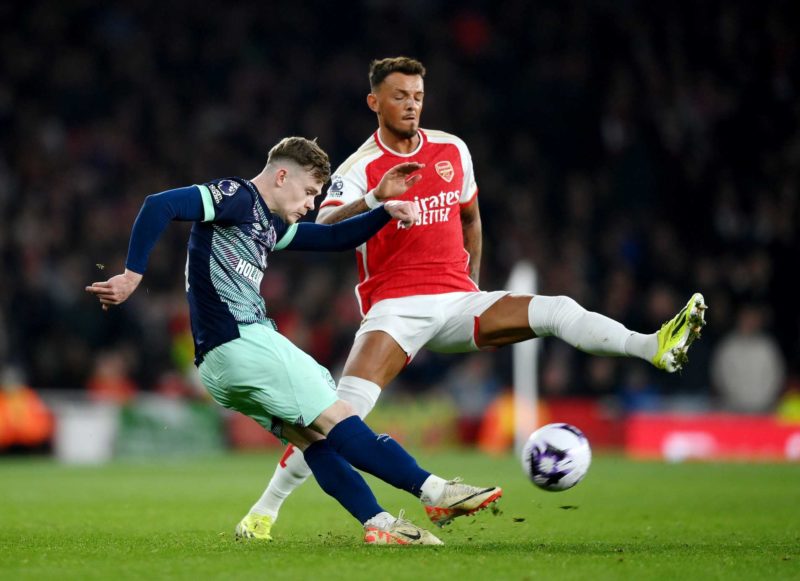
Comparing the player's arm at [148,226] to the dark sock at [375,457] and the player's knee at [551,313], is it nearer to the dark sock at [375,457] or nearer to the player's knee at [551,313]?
the dark sock at [375,457]

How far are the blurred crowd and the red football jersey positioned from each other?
28.3 feet

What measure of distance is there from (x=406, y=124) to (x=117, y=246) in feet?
35.1

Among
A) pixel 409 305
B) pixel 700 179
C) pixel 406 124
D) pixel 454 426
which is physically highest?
pixel 700 179

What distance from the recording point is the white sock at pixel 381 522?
5809 mm

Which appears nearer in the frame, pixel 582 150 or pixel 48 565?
pixel 48 565

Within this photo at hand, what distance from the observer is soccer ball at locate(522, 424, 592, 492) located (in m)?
6.03

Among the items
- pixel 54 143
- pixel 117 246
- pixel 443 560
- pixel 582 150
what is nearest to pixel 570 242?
pixel 582 150

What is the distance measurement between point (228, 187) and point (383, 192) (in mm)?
939

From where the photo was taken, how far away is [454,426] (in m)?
17.0

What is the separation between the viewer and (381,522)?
19.1ft

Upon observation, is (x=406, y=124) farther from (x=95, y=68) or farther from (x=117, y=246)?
(x=95, y=68)

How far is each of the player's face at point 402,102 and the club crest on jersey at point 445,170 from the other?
8.9 inches

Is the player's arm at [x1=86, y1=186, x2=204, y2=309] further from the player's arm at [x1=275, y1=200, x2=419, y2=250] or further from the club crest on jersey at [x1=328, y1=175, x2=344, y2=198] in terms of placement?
the club crest on jersey at [x1=328, y1=175, x2=344, y2=198]

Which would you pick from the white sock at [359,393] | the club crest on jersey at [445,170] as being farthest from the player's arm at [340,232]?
the club crest on jersey at [445,170]
